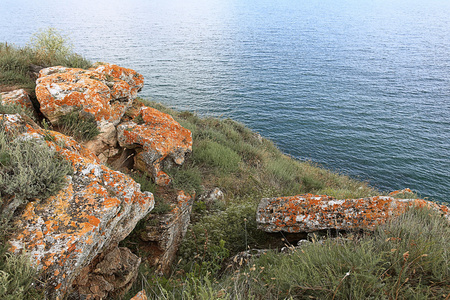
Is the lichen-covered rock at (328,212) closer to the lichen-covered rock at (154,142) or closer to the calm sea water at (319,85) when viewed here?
the lichen-covered rock at (154,142)

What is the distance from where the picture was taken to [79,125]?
595 cm

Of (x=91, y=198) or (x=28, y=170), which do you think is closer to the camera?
(x=28, y=170)

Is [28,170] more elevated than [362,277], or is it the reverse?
[28,170]

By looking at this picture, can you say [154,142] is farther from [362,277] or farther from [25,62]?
[25,62]

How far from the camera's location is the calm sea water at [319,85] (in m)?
19.7

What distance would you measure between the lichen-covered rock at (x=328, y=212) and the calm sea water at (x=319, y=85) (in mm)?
13094

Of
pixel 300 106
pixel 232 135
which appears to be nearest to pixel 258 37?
pixel 300 106

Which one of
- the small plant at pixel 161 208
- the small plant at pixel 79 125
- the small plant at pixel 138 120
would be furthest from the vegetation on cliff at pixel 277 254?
the small plant at pixel 79 125

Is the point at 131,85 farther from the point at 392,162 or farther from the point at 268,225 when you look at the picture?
the point at 392,162

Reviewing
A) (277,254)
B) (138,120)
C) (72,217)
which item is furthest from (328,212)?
(138,120)

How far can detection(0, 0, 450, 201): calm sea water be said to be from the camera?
19734 mm

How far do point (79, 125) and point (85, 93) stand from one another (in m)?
0.87

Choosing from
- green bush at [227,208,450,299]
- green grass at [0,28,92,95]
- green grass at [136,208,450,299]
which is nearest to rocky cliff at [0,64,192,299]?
green grass at [0,28,92,95]

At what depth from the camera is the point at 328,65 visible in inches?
1462
